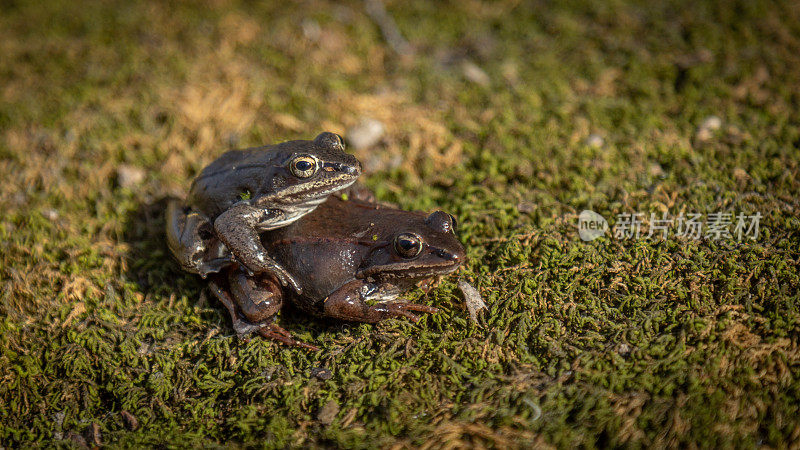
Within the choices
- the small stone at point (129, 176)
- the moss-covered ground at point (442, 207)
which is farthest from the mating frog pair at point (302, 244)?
the small stone at point (129, 176)

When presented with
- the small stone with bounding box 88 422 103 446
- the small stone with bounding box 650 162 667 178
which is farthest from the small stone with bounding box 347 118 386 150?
the small stone with bounding box 88 422 103 446

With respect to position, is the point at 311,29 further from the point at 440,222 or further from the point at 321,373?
the point at 321,373

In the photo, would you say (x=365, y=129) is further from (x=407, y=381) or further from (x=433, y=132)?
(x=407, y=381)

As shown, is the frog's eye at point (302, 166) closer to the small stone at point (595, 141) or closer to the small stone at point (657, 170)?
the small stone at point (595, 141)

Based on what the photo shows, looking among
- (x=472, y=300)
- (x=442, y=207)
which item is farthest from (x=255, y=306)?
(x=442, y=207)

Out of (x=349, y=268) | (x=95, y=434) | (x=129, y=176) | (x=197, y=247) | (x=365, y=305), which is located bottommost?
(x=95, y=434)

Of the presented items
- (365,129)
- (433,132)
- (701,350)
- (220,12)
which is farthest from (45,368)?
(220,12)
